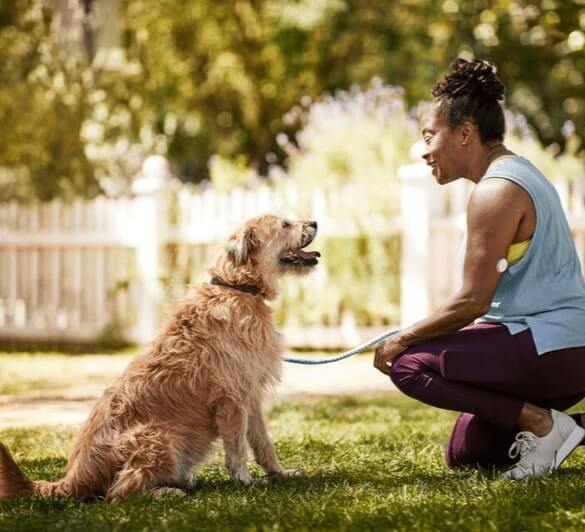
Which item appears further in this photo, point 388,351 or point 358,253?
point 358,253

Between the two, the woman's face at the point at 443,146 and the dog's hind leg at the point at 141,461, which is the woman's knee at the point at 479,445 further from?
the dog's hind leg at the point at 141,461

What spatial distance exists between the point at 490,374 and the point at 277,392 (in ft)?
14.3

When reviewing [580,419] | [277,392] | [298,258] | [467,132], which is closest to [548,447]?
[580,419]

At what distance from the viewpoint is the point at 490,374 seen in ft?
15.2

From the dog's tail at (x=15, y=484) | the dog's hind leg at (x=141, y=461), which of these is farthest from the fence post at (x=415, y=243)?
the dog's tail at (x=15, y=484)

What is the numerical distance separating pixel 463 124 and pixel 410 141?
7703mm

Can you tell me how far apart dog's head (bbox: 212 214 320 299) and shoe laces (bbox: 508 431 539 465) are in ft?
4.51

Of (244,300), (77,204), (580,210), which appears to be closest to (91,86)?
(77,204)

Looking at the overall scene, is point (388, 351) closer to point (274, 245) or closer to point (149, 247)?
point (274, 245)

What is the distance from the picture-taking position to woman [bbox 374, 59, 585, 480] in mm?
4547

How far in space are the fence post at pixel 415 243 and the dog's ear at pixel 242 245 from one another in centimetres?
632

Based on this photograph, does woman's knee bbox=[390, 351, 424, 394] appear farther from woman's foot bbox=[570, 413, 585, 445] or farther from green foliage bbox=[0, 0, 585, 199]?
green foliage bbox=[0, 0, 585, 199]

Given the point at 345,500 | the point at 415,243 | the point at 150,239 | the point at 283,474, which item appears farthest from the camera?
the point at 150,239

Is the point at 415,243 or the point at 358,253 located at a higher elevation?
the point at 415,243
